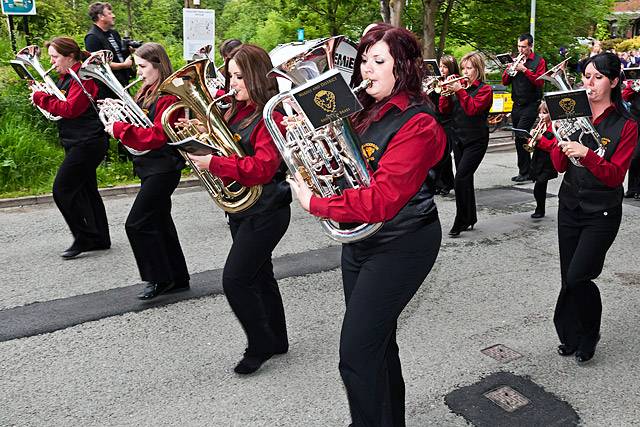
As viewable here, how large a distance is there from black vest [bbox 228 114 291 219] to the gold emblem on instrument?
1662mm

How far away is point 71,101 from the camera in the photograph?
589cm

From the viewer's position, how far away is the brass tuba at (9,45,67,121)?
604 cm

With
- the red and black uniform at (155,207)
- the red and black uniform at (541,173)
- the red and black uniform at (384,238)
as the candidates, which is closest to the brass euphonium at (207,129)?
the red and black uniform at (155,207)

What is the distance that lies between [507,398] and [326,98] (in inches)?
86.5

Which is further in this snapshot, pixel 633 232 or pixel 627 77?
pixel 627 77

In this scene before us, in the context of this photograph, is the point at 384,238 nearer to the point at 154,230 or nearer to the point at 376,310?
the point at 376,310

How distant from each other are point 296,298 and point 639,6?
60.8 metres

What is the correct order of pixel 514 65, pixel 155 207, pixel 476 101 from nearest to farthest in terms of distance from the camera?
1. pixel 155 207
2. pixel 476 101
3. pixel 514 65

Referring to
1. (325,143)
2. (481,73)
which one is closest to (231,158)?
(325,143)

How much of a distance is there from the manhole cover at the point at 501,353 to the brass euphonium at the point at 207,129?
1.89 m

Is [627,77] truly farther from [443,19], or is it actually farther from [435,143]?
[443,19]

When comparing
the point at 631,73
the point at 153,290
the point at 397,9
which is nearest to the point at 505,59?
the point at 631,73

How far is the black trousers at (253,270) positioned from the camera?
12.4 feet

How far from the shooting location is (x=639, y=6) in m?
55.9
